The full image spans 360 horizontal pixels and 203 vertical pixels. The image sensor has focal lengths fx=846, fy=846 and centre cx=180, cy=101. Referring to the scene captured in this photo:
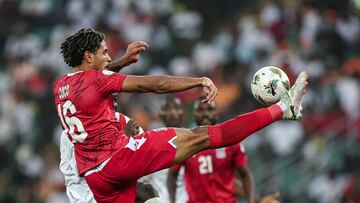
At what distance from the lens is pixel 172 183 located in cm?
901

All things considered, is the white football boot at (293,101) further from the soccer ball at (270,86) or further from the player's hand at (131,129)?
the player's hand at (131,129)

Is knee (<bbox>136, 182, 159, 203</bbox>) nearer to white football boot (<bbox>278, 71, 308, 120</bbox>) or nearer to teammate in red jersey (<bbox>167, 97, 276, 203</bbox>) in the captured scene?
teammate in red jersey (<bbox>167, 97, 276, 203</bbox>)

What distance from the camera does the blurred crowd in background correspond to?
13.0 metres

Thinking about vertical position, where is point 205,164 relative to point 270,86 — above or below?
below

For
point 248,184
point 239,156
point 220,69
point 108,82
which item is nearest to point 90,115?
point 108,82

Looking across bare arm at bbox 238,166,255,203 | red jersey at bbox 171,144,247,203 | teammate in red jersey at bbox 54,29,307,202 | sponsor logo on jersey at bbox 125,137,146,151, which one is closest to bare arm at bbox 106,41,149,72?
teammate in red jersey at bbox 54,29,307,202

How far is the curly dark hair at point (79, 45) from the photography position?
7.33 metres

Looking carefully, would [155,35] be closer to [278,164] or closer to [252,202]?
[278,164]

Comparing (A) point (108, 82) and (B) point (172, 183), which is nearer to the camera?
(A) point (108, 82)

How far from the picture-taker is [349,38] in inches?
538

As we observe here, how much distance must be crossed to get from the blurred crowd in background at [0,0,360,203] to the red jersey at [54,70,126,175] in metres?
6.05

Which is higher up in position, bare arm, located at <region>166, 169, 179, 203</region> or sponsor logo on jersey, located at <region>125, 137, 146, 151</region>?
sponsor logo on jersey, located at <region>125, 137, 146, 151</region>

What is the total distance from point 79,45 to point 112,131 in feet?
2.64

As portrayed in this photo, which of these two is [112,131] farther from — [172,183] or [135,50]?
[172,183]
